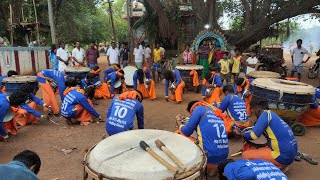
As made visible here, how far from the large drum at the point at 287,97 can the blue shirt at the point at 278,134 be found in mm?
1790

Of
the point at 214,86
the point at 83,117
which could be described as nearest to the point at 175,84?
the point at 214,86

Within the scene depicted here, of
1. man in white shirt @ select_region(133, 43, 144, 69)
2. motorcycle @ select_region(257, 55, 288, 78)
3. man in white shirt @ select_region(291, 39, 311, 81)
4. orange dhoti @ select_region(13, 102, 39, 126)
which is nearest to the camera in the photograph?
orange dhoti @ select_region(13, 102, 39, 126)

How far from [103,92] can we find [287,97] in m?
A: 5.30

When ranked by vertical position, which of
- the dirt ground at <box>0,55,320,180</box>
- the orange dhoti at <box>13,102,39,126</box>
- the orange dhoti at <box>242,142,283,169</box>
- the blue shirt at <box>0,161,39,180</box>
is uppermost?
the blue shirt at <box>0,161,39,180</box>

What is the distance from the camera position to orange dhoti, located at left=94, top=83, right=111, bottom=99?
8.70 meters

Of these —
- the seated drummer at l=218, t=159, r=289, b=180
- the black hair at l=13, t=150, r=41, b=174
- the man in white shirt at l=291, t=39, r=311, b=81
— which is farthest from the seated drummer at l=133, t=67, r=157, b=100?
the seated drummer at l=218, t=159, r=289, b=180

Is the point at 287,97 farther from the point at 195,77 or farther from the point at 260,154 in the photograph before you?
the point at 195,77

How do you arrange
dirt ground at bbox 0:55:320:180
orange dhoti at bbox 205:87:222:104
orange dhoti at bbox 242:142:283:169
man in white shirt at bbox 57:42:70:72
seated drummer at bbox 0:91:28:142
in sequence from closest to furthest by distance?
1. orange dhoti at bbox 242:142:283:169
2. dirt ground at bbox 0:55:320:180
3. seated drummer at bbox 0:91:28:142
4. orange dhoti at bbox 205:87:222:104
5. man in white shirt at bbox 57:42:70:72

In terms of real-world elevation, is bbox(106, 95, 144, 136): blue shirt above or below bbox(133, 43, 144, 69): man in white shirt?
below

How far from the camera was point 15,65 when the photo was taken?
39.2 feet

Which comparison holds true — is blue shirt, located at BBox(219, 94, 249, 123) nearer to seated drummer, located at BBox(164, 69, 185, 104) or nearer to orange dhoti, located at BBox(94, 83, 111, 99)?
seated drummer, located at BBox(164, 69, 185, 104)

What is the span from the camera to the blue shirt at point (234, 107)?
509cm

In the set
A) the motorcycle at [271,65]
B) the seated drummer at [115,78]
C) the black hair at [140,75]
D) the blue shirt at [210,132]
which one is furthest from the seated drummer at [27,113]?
the motorcycle at [271,65]

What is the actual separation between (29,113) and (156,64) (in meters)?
6.36
